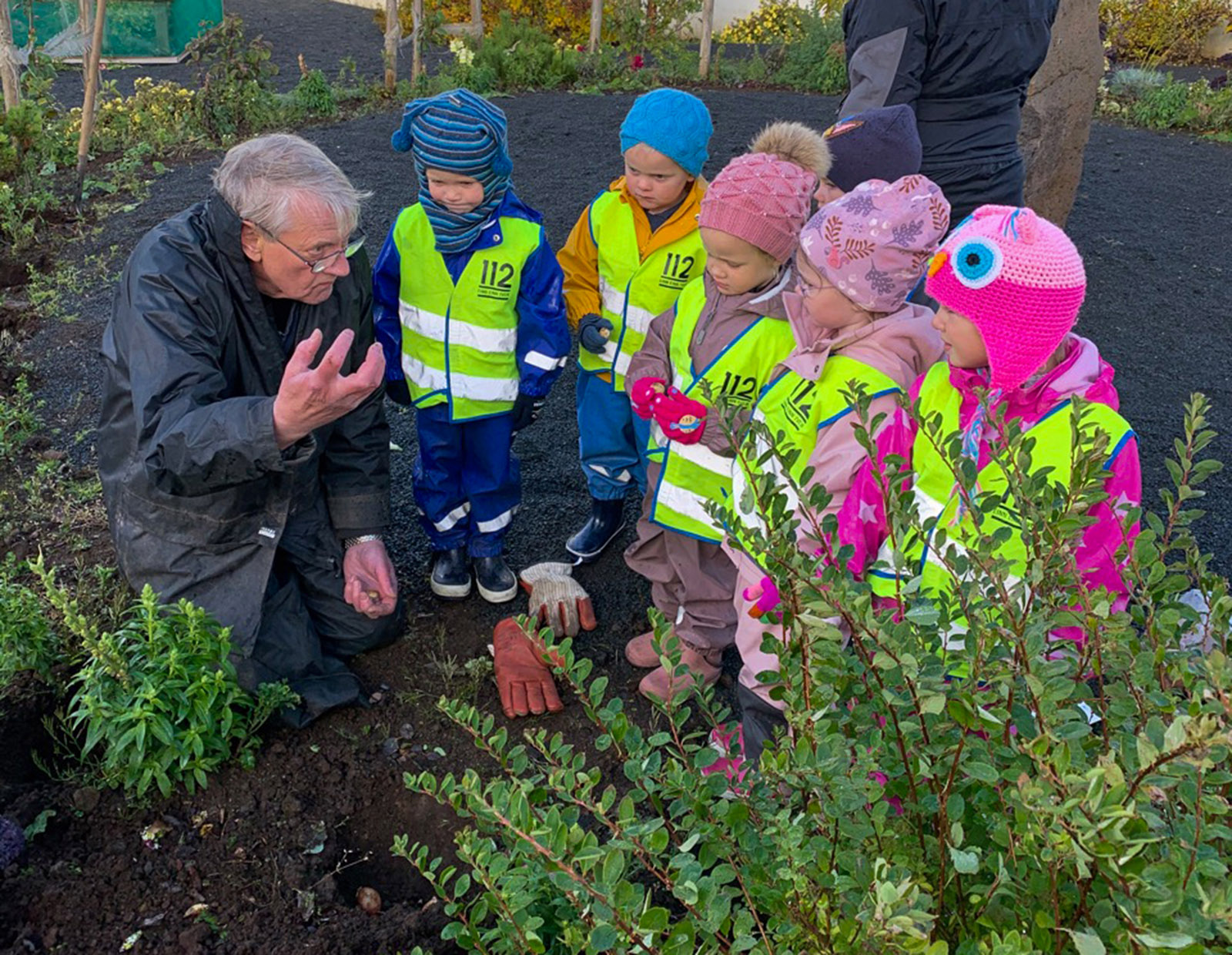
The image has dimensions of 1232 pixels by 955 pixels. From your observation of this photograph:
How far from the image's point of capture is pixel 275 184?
2.71 metres

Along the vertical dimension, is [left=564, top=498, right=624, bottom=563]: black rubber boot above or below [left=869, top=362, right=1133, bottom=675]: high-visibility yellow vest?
below

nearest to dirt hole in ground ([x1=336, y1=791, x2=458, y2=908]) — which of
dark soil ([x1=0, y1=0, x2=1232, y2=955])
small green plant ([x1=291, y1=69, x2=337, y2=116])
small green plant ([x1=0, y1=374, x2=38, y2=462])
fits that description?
dark soil ([x1=0, y1=0, x2=1232, y2=955])

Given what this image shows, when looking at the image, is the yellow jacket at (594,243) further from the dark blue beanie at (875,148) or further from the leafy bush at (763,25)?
the leafy bush at (763,25)

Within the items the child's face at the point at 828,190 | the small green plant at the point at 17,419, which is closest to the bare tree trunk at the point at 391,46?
the small green plant at the point at 17,419

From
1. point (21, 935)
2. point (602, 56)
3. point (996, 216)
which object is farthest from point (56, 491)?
point (602, 56)

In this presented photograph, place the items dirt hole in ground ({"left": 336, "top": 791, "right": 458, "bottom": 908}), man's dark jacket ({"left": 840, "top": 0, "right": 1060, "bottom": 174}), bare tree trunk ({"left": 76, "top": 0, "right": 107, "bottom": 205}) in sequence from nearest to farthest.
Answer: dirt hole in ground ({"left": 336, "top": 791, "right": 458, "bottom": 908})
man's dark jacket ({"left": 840, "top": 0, "right": 1060, "bottom": 174})
bare tree trunk ({"left": 76, "top": 0, "right": 107, "bottom": 205})

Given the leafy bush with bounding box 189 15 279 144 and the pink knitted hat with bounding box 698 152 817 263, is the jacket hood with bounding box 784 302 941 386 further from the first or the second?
the leafy bush with bounding box 189 15 279 144

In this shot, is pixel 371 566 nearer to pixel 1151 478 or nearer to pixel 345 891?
pixel 345 891

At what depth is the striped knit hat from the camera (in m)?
3.08

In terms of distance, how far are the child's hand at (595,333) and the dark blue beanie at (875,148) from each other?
33.5 inches

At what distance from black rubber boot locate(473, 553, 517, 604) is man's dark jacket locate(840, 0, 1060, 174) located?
1942 millimetres

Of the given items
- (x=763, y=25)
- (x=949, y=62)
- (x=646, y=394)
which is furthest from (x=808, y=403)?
(x=763, y=25)

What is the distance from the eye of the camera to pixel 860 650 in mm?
1430

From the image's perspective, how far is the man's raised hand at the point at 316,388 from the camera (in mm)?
2396
